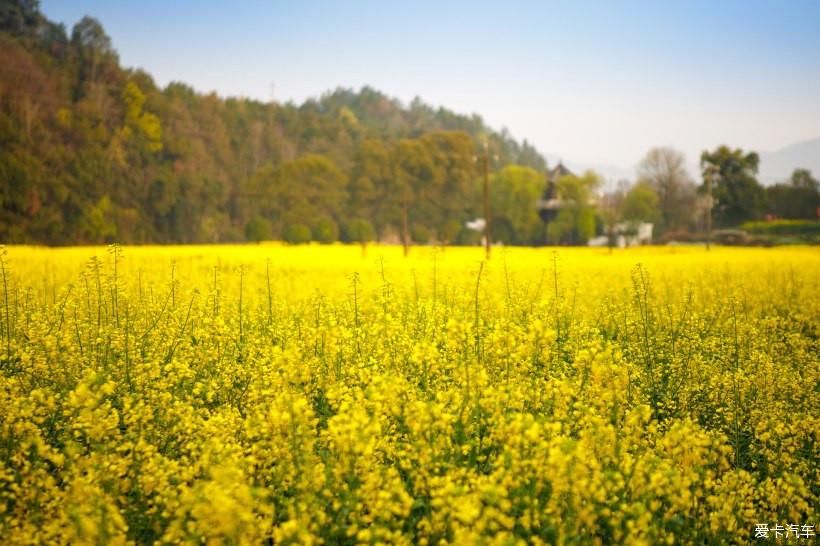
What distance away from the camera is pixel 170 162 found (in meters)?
48.8

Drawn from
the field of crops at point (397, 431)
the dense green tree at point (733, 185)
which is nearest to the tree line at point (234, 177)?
the dense green tree at point (733, 185)

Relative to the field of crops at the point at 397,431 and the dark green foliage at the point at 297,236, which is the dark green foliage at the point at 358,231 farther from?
the field of crops at the point at 397,431

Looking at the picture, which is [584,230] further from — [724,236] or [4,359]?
[4,359]

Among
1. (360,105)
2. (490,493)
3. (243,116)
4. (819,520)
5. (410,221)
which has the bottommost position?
(819,520)

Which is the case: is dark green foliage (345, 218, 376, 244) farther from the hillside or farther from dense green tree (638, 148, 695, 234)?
dense green tree (638, 148, 695, 234)

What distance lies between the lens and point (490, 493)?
10.6 ft

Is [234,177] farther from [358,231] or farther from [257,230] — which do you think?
[257,230]

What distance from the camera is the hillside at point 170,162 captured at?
1242 inches

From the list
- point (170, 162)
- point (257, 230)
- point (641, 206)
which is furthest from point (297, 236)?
point (641, 206)

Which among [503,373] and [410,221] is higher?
[410,221]

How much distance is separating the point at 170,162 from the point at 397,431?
47.5m

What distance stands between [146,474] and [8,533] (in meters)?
0.79

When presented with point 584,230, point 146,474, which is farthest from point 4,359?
point 584,230

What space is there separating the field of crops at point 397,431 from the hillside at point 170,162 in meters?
22.0
